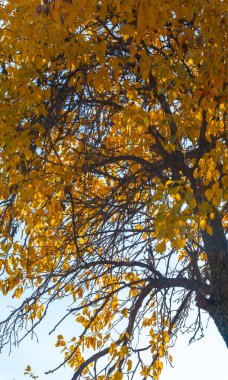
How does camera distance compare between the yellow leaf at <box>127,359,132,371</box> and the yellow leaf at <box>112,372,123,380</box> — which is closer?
the yellow leaf at <box>112,372,123,380</box>

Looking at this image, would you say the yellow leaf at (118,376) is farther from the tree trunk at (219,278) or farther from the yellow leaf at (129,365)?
the tree trunk at (219,278)

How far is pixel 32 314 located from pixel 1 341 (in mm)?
929

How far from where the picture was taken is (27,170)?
23.1ft

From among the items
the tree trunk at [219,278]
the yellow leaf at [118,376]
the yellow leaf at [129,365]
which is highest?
the tree trunk at [219,278]

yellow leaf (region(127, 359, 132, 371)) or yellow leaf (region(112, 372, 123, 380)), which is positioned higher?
yellow leaf (region(127, 359, 132, 371))

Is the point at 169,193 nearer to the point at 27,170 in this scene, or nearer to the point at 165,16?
the point at 165,16

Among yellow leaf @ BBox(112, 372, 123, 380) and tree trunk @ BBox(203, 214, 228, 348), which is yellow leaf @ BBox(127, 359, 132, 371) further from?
tree trunk @ BBox(203, 214, 228, 348)

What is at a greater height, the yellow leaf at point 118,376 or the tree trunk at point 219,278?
the tree trunk at point 219,278

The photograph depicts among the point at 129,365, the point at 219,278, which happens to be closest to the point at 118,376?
the point at 129,365

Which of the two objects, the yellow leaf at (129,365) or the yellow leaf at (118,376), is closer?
the yellow leaf at (118,376)

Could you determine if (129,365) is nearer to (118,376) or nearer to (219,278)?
(118,376)

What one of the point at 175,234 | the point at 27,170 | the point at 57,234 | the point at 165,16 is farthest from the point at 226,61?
the point at 57,234

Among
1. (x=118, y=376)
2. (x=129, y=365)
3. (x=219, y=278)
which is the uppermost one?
(x=219, y=278)

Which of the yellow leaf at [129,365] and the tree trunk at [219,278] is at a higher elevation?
the tree trunk at [219,278]
